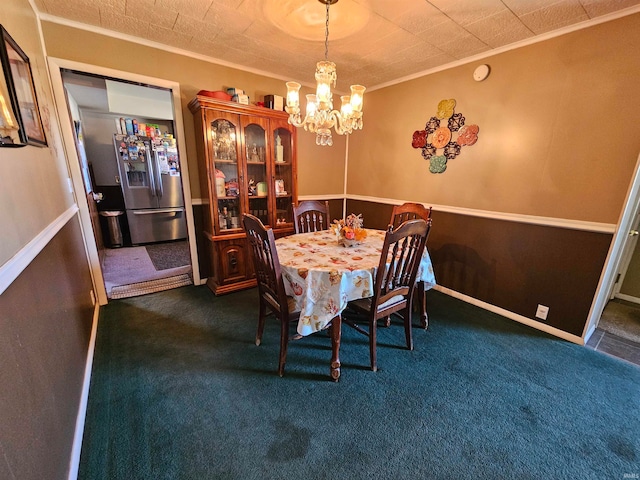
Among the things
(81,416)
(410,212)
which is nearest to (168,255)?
(81,416)

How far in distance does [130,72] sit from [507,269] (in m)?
3.87

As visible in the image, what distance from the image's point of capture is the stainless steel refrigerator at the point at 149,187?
14.5 ft

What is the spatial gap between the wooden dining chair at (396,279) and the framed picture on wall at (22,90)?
189cm

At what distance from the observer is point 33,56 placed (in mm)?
1777

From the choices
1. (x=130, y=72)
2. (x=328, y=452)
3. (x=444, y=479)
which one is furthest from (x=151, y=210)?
(x=444, y=479)

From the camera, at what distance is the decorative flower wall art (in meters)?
2.68

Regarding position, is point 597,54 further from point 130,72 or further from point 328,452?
point 130,72

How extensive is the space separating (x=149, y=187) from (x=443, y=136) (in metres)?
4.61

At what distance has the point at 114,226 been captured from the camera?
450 cm

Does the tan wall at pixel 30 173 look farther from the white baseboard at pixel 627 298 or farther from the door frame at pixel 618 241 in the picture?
the white baseboard at pixel 627 298

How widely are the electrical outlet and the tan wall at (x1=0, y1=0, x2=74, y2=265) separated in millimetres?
3359

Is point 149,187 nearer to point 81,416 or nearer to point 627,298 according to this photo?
point 81,416

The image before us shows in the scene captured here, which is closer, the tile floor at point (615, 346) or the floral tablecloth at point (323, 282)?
the floral tablecloth at point (323, 282)

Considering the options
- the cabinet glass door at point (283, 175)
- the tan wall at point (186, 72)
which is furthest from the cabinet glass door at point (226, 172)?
the cabinet glass door at point (283, 175)
